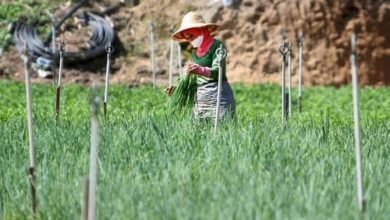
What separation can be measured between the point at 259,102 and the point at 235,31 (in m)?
2.59

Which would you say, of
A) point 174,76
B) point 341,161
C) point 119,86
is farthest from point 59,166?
point 174,76

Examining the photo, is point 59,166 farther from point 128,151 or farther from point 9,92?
point 9,92

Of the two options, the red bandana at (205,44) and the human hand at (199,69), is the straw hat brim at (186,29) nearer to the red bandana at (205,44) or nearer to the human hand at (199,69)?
the red bandana at (205,44)

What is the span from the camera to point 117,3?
1408 centimetres

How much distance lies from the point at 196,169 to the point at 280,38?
28.9 ft

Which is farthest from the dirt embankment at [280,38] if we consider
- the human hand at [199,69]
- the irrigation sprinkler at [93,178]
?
the irrigation sprinkler at [93,178]

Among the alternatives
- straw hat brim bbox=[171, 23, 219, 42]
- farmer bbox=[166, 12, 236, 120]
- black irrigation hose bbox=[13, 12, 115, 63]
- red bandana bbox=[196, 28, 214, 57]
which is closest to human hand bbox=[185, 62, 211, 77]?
farmer bbox=[166, 12, 236, 120]

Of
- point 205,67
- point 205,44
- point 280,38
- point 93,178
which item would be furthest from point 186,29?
point 280,38

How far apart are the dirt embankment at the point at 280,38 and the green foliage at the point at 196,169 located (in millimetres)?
6861

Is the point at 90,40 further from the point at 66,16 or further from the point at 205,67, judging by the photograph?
the point at 205,67

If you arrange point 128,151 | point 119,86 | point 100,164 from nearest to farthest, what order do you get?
1. point 100,164
2. point 128,151
3. point 119,86

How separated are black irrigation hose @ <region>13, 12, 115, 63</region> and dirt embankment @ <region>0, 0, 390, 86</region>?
0.54 ft

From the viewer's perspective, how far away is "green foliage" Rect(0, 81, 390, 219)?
404 cm

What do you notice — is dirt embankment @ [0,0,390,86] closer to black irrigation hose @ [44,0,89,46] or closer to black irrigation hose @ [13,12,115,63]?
black irrigation hose @ [13,12,115,63]
